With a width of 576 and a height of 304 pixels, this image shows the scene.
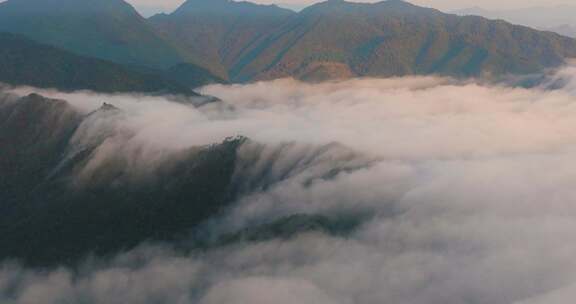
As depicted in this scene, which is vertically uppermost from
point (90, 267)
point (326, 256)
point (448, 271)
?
point (448, 271)

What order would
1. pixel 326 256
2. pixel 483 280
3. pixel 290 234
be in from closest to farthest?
pixel 483 280 < pixel 326 256 < pixel 290 234

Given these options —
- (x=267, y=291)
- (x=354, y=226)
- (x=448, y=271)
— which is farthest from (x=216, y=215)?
(x=448, y=271)

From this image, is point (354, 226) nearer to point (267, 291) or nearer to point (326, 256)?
point (326, 256)

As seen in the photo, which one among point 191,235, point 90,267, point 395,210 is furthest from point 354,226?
point 90,267

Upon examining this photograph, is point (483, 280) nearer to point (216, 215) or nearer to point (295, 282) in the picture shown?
point (295, 282)

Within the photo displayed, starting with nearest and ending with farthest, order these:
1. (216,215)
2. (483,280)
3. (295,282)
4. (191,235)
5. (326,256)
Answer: (483,280) < (295,282) < (326,256) < (191,235) < (216,215)

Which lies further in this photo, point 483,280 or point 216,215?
point 216,215

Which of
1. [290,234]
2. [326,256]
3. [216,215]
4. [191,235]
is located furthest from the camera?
[216,215]

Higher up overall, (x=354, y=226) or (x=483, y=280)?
(x=483, y=280)

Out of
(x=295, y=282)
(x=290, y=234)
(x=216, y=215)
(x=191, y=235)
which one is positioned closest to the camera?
(x=295, y=282)
